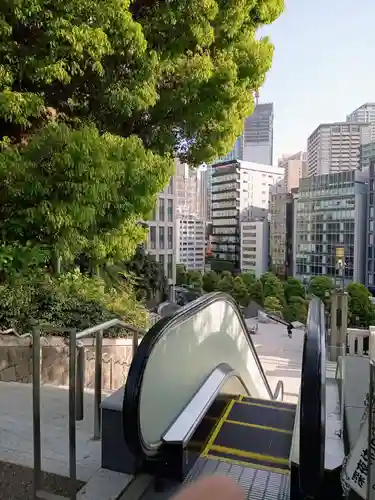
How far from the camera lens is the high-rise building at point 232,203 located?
7694cm

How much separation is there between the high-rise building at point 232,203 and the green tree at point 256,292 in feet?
110

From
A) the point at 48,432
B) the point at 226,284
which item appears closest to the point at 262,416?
the point at 48,432

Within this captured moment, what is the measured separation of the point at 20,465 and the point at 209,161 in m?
7.42

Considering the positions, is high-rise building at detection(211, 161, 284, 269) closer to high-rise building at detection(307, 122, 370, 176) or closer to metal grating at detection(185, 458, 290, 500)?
high-rise building at detection(307, 122, 370, 176)

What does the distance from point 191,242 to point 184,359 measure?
80990 mm

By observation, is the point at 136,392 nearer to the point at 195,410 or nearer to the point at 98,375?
the point at 195,410

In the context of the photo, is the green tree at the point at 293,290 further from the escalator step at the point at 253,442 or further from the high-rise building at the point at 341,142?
the high-rise building at the point at 341,142

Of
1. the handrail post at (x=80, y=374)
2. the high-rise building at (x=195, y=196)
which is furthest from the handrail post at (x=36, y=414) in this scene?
the high-rise building at (x=195, y=196)

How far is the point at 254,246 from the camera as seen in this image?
67.6 m

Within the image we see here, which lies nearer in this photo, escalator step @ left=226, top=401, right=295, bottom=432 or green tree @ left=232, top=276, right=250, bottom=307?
escalator step @ left=226, top=401, right=295, bottom=432

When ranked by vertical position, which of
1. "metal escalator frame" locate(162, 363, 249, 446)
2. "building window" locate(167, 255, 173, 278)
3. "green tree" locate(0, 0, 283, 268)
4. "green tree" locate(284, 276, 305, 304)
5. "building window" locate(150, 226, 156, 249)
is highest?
"green tree" locate(0, 0, 283, 268)

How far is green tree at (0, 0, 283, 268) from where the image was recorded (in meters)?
5.24

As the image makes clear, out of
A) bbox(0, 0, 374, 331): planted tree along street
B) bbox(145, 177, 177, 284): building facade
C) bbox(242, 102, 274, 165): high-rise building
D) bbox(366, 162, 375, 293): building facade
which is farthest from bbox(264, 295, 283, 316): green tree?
bbox(242, 102, 274, 165): high-rise building

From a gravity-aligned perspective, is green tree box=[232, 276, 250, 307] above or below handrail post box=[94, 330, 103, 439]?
below
